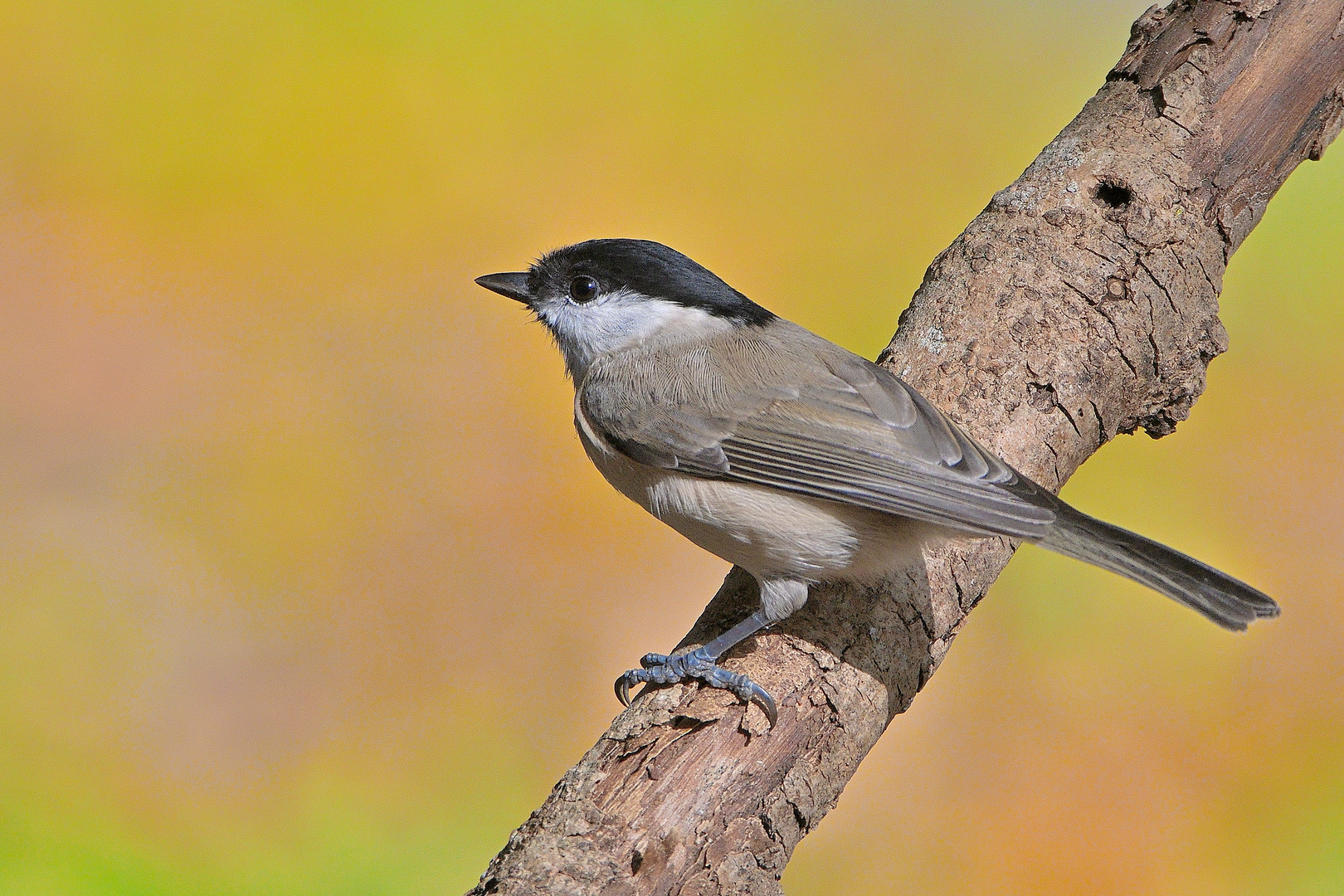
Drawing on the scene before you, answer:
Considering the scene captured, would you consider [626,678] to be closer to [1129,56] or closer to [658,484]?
[658,484]

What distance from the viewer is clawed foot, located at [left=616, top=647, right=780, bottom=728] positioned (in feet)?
6.59

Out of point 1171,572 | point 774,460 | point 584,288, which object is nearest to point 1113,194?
point 1171,572

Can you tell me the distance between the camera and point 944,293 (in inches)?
104

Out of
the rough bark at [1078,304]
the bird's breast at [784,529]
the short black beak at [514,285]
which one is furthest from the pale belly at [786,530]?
the short black beak at [514,285]

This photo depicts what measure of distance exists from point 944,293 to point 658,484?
35.4 inches

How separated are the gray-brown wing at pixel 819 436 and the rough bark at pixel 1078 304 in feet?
0.96

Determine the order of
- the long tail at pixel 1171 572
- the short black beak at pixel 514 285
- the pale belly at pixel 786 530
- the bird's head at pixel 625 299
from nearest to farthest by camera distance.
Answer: the long tail at pixel 1171 572 → the pale belly at pixel 786 530 → the bird's head at pixel 625 299 → the short black beak at pixel 514 285

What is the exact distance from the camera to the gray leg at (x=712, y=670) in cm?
201

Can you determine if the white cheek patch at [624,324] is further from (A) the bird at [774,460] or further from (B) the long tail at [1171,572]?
(B) the long tail at [1171,572]

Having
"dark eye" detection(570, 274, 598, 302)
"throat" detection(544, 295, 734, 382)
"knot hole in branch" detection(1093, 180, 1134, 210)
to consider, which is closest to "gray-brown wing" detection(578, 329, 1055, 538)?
"throat" detection(544, 295, 734, 382)

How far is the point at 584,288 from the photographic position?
105 inches

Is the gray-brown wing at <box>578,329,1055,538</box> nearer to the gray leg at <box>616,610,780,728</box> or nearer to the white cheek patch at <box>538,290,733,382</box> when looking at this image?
the white cheek patch at <box>538,290,733,382</box>

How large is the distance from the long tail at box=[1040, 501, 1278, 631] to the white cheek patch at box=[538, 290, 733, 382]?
0.93 metres

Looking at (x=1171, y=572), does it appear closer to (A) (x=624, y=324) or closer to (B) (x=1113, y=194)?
(B) (x=1113, y=194)
